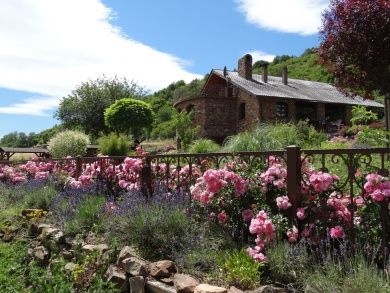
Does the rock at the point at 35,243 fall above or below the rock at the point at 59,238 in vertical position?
below

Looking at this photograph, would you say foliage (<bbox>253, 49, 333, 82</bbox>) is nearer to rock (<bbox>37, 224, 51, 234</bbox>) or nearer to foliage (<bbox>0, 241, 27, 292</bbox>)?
rock (<bbox>37, 224, 51, 234</bbox>)

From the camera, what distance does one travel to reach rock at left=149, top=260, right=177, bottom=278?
4051 millimetres

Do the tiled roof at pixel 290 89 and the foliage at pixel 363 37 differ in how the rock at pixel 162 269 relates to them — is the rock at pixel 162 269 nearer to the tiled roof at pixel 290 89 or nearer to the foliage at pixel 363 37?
the foliage at pixel 363 37

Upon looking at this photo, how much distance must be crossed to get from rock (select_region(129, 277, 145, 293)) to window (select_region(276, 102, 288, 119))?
1092 inches

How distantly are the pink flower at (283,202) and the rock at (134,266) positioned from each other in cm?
131

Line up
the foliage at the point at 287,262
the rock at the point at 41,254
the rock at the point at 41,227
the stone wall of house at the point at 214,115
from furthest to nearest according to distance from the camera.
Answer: the stone wall of house at the point at 214,115 < the rock at the point at 41,227 < the rock at the point at 41,254 < the foliage at the point at 287,262

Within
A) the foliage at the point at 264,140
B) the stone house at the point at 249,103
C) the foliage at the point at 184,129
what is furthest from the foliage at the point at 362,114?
the stone house at the point at 249,103

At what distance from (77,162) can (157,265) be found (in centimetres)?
494

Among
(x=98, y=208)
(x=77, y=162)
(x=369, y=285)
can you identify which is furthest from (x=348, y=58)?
(x=369, y=285)

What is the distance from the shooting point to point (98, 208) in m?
5.98

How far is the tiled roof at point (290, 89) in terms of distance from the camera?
3058cm

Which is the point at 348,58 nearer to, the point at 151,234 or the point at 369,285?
the point at 151,234

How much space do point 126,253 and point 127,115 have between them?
28232 millimetres

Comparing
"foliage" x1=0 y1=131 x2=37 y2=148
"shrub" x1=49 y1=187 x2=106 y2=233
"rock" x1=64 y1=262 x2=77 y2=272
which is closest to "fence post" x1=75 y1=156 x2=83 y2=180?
"shrub" x1=49 y1=187 x2=106 y2=233
